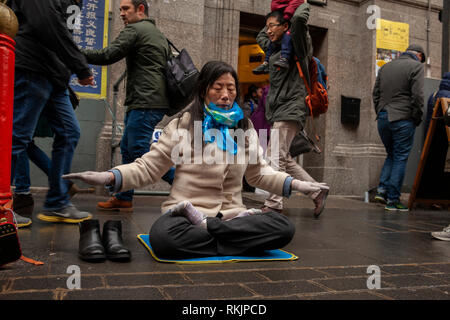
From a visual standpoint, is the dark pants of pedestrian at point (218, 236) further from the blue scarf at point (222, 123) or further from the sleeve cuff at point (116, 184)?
the blue scarf at point (222, 123)

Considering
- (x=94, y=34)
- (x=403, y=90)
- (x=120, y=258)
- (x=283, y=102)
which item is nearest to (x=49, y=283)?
(x=120, y=258)

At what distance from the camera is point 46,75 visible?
126 inches

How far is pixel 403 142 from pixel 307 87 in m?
2.29

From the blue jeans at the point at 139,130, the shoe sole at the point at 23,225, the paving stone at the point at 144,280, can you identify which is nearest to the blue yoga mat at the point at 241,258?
the paving stone at the point at 144,280

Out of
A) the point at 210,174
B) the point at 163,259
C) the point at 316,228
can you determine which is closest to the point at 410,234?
the point at 316,228

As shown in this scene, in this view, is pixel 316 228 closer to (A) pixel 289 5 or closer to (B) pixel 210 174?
(B) pixel 210 174

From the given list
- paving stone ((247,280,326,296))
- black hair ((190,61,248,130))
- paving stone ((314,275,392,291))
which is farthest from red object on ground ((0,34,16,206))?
paving stone ((314,275,392,291))

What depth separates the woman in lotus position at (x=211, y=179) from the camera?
2.39m

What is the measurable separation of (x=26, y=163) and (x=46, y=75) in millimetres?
1344

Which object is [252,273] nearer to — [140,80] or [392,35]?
[140,80]

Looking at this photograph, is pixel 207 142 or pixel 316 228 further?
pixel 316 228

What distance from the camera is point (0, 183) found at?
7.26 feet

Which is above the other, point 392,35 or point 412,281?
point 392,35

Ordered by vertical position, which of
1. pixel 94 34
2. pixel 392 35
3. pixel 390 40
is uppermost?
pixel 392 35
